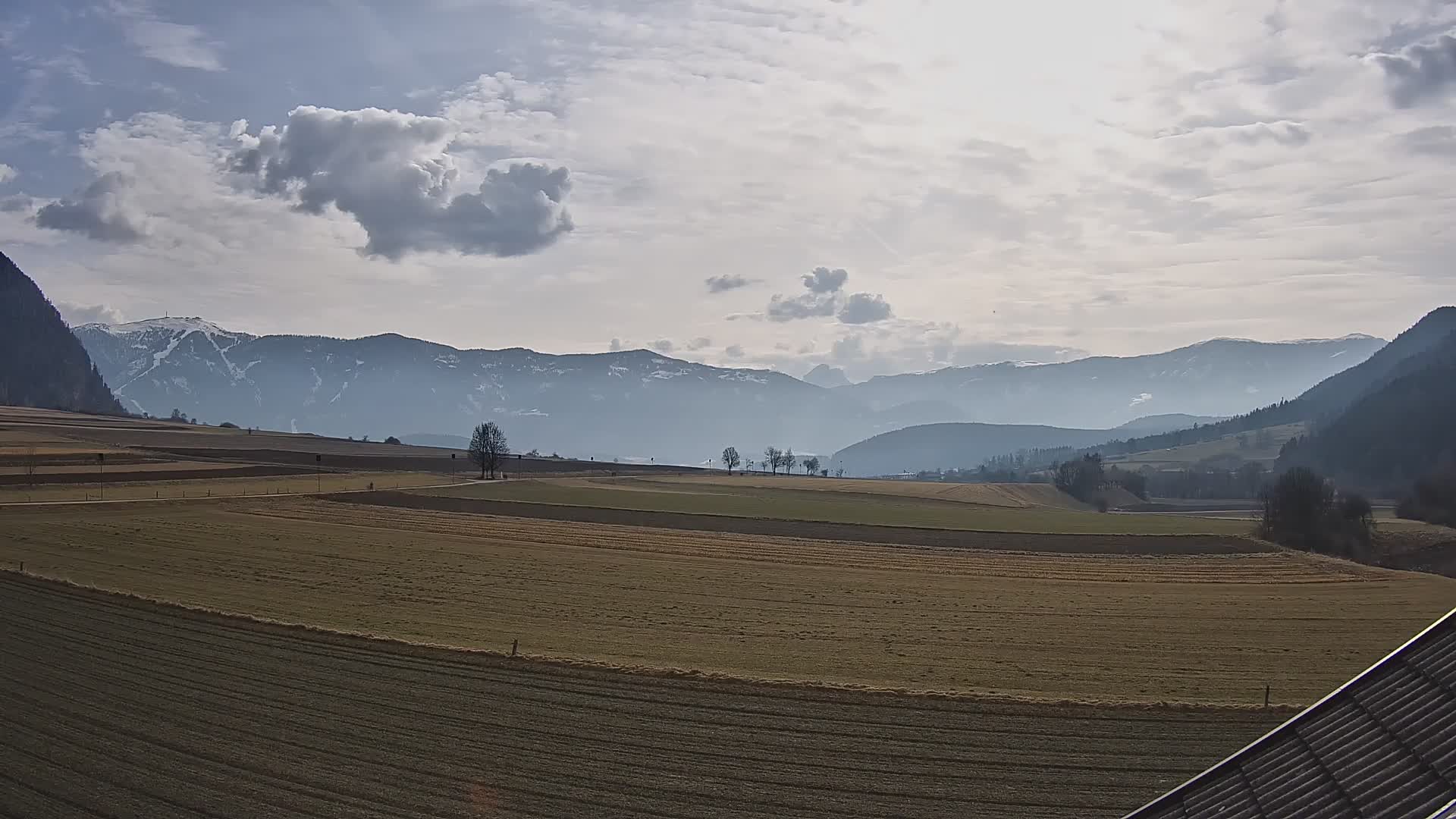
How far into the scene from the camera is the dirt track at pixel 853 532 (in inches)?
2704

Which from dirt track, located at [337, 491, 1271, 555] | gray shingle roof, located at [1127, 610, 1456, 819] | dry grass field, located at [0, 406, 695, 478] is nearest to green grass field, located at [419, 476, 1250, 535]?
dirt track, located at [337, 491, 1271, 555]

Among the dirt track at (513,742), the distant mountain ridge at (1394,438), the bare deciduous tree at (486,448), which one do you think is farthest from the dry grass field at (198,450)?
the distant mountain ridge at (1394,438)

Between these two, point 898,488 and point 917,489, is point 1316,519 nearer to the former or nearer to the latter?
point 917,489

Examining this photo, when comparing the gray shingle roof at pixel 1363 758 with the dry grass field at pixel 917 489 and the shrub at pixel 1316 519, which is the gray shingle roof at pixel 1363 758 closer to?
the shrub at pixel 1316 519

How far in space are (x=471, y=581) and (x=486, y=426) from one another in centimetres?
9603

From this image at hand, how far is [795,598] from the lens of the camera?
42219mm

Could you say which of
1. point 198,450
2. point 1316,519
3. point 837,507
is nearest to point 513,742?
point 837,507

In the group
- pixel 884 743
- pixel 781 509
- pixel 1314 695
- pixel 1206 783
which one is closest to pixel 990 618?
pixel 1314 695

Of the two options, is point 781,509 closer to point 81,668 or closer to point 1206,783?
point 81,668

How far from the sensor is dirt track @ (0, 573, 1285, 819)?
18250mm

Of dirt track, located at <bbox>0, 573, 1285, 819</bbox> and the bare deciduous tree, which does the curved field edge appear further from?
the bare deciduous tree

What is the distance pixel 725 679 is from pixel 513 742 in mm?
7093

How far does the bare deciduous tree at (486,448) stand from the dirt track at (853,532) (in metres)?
44.3

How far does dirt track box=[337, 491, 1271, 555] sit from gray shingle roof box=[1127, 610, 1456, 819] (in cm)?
5741
